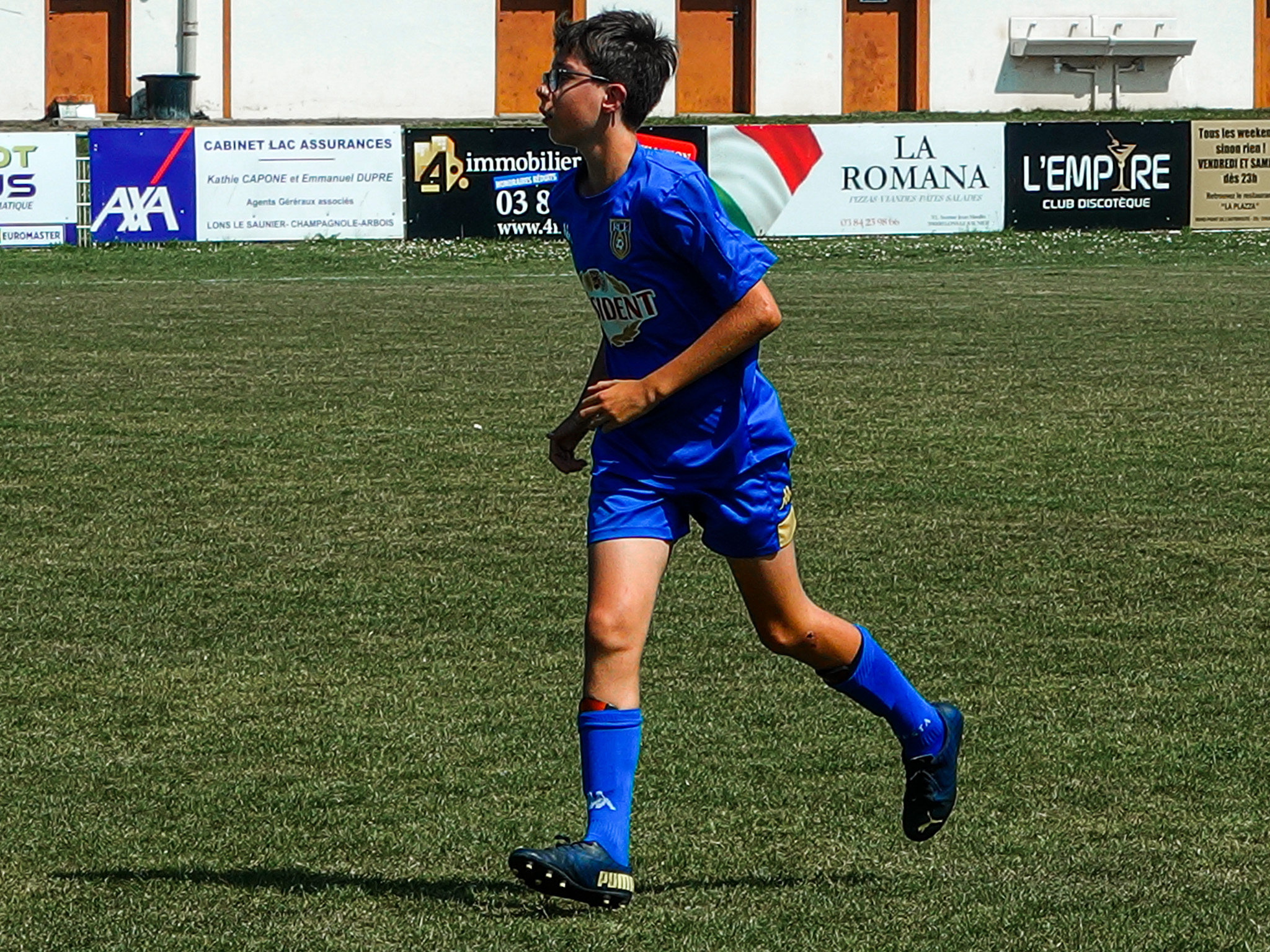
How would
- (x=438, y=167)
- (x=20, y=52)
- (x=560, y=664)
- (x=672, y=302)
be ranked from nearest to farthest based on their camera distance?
1. (x=672, y=302)
2. (x=560, y=664)
3. (x=438, y=167)
4. (x=20, y=52)

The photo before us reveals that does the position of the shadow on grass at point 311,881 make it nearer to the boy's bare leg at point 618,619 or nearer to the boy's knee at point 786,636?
the boy's bare leg at point 618,619

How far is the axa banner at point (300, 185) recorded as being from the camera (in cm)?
2497

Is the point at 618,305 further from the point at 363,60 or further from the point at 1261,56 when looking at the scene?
the point at 1261,56

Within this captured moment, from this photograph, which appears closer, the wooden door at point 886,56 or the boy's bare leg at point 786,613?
the boy's bare leg at point 786,613

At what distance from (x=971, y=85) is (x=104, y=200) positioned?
80.5 ft

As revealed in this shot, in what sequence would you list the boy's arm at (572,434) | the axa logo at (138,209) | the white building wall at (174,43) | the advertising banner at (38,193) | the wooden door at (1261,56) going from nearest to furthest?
1. the boy's arm at (572,434)
2. the advertising banner at (38,193)
3. the axa logo at (138,209)
4. the white building wall at (174,43)
5. the wooden door at (1261,56)

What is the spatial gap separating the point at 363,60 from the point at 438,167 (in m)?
17.9

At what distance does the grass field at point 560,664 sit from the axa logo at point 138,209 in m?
10.2

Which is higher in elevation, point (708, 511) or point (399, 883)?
point (708, 511)

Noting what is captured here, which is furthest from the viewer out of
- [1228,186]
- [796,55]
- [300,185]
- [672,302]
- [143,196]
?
[796,55]

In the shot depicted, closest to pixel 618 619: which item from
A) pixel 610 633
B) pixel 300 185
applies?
pixel 610 633

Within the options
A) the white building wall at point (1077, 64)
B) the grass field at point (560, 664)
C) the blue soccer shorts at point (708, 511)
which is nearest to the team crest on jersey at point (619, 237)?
the blue soccer shorts at point (708, 511)

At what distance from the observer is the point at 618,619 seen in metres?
4.60

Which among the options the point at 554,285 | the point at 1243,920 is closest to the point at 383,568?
the point at 1243,920
